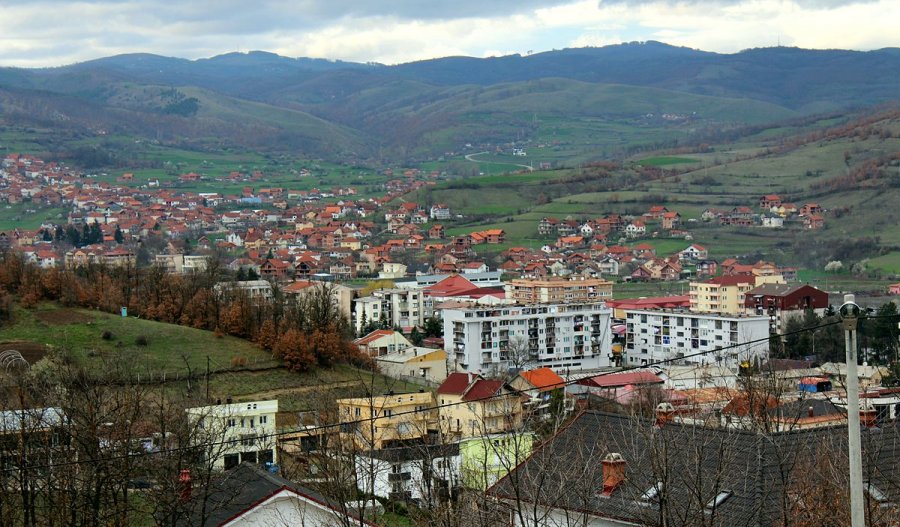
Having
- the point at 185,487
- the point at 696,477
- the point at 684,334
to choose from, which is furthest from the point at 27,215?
the point at 696,477

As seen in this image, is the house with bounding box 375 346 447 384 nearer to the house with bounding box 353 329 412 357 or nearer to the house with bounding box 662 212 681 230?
the house with bounding box 353 329 412 357

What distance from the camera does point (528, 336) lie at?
129 feet

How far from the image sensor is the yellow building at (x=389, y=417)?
60.4 feet

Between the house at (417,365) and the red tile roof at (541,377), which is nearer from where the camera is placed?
the red tile roof at (541,377)

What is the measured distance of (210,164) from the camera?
130 metres

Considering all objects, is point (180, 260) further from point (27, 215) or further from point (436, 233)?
point (27, 215)

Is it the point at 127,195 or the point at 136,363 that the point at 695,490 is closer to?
the point at 136,363

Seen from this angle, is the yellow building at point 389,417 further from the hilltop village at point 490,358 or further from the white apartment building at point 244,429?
the white apartment building at point 244,429

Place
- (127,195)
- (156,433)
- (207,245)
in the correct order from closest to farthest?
(156,433), (207,245), (127,195)

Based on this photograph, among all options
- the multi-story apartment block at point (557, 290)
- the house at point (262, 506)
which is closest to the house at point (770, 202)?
the multi-story apartment block at point (557, 290)

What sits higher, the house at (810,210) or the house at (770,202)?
the house at (770,202)

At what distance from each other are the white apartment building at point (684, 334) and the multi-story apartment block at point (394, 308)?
860cm

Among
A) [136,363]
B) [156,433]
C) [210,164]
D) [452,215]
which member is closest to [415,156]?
[210,164]

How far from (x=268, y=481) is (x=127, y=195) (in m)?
97.9
